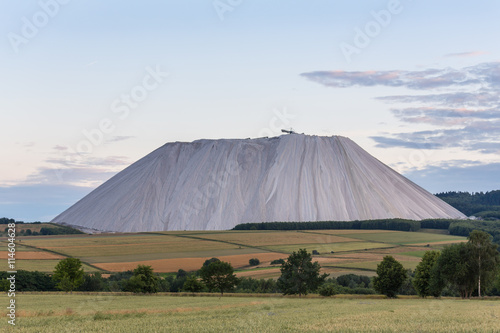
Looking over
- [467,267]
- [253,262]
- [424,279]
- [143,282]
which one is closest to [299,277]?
[424,279]

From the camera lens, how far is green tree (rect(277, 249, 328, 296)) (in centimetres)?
7375

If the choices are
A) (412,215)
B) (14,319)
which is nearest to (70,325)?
(14,319)

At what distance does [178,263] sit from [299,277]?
3622 centimetres

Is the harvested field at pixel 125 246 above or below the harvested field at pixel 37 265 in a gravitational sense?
above

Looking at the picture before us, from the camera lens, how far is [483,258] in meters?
70.3

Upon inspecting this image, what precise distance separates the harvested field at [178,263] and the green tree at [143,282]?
23035 millimetres

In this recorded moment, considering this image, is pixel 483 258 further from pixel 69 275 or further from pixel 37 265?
pixel 37 265

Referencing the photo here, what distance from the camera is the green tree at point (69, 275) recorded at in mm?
75000

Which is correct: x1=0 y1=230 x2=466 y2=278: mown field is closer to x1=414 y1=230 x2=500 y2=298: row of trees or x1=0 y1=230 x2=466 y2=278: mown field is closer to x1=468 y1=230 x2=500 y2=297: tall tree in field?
x1=414 y1=230 x2=500 y2=298: row of trees

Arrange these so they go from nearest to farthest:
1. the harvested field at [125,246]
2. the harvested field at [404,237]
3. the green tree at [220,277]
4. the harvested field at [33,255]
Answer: the green tree at [220,277] → the harvested field at [33,255] → the harvested field at [125,246] → the harvested field at [404,237]

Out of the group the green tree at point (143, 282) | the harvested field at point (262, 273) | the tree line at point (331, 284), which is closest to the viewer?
the tree line at point (331, 284)

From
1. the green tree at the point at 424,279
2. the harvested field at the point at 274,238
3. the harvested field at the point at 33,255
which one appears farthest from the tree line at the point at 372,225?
the green tree at the point at 424,279

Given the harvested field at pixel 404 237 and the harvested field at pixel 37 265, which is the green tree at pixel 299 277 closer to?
the harvested field at pixel 37 265

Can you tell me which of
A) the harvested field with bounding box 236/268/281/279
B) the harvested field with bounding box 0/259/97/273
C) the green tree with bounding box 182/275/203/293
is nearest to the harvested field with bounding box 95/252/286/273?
the harvested field with bounding box 0/259/97/273
